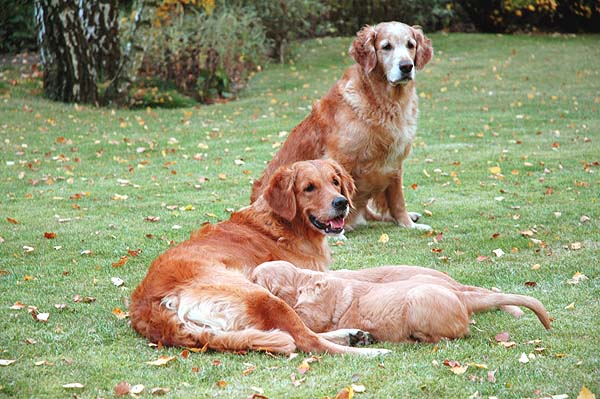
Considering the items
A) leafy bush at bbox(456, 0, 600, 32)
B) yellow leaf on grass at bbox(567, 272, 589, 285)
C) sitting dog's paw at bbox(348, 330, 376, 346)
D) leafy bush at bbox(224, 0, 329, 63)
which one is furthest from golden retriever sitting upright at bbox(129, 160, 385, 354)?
leafy bush at bbox(456, 0, 600, 32)

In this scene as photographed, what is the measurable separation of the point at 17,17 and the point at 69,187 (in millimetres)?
13639

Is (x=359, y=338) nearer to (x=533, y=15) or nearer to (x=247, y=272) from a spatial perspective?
(x=247, y=272)

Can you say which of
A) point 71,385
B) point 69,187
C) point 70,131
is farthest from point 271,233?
point 70,131

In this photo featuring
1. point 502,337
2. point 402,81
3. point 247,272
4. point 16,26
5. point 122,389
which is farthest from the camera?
point 16,26

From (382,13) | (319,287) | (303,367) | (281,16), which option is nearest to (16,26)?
(281,16)

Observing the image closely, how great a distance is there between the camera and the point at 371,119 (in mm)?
8773

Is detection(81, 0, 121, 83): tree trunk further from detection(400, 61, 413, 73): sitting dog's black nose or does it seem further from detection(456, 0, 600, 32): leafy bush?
detection(456, 0, 600, 32): leafy bush

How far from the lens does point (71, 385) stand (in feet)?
14.8

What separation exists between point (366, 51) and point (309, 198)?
2893 mm

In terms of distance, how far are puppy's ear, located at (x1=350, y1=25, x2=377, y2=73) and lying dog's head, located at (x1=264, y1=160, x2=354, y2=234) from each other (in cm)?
260

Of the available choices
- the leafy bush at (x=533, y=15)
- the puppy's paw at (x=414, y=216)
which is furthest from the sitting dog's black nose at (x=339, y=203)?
the leafy bush at (x=533, y=15)

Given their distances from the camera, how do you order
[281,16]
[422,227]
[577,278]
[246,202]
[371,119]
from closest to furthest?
[577,278]
[371,119]
[422,227]
[246,202]
[281,16]

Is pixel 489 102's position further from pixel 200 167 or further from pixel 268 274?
pixel 268 274

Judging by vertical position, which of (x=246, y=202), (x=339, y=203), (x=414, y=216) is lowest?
(x=246, y=202)
